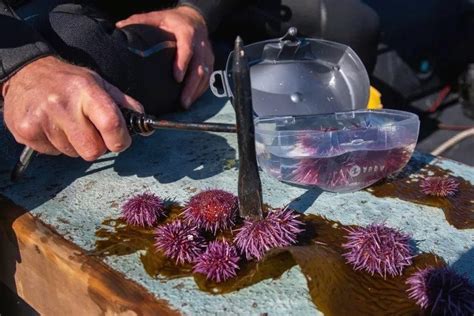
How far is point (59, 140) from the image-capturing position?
1090 mm

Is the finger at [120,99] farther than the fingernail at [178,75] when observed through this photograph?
No

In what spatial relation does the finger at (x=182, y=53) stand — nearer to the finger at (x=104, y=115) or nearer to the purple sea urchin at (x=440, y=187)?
the finger at (x=104, y=115)

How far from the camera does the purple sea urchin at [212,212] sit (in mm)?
1066

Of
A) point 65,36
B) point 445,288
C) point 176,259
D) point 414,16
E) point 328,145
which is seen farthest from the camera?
point 414,16

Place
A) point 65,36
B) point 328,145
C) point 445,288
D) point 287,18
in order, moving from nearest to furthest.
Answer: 1. point 445,288
2. point 328,145
3. point 65,36
4. point 287,18

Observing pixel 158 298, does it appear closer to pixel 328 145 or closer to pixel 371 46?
pixel 328 145

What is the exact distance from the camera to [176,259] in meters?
1.00

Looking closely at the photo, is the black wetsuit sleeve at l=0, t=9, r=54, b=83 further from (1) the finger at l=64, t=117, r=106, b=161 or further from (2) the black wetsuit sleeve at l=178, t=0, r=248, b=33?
(2) the black wetsuit sleeve at l=178, t=0, r=248, b=33

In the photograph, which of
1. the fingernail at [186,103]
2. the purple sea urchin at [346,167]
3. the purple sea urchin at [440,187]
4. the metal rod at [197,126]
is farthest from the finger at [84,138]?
the purple sea urchin at [440,187]

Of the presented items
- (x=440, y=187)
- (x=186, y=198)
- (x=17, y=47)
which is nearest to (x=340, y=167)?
(x=440, y=187)

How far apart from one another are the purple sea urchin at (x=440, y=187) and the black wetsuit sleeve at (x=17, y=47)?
2.54 ft

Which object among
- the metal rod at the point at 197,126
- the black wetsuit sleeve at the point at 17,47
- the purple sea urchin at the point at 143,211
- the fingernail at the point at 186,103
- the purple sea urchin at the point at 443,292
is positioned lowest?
the fingernail at the point at 186,103

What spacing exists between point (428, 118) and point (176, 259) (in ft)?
5.89

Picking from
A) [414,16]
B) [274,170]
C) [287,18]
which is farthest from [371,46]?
[274,170]
